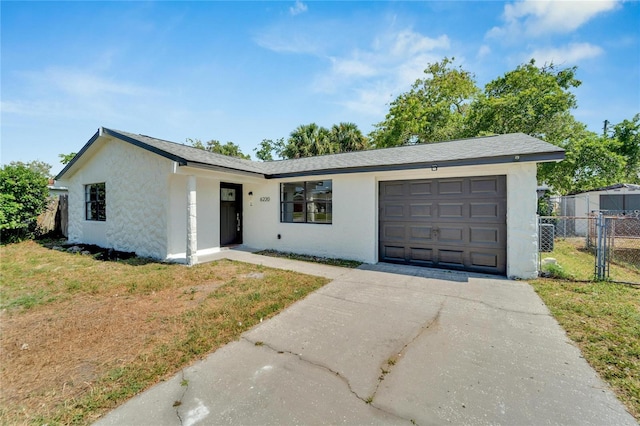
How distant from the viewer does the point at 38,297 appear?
5.11 m

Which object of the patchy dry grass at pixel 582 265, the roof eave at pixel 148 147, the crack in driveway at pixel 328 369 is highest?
the roof eave at pixel 148 147

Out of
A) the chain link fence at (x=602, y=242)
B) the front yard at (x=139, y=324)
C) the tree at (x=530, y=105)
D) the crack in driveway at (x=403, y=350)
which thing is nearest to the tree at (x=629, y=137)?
the tree at (x=530, y=105)

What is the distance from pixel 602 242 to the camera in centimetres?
650

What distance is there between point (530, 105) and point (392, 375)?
19.5 meters

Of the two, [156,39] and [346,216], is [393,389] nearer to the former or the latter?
[346,216]

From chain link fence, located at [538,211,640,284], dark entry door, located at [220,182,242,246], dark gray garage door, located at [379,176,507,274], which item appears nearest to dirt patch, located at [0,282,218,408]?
dark entry door, located at [220,182,242,246]

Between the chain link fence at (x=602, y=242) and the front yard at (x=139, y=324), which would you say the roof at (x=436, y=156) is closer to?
the chain link fence at (x=602, y=242)

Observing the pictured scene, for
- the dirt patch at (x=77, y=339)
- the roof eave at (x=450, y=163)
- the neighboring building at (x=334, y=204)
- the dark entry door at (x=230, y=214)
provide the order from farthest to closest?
the dark entry door at (x=230, y=214)
the neighboring building at (x=334, y=204)
the roof eave at (x=450, y=163)
the dirt patch at (x=77, y=339)

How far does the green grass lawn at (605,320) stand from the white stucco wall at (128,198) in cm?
952

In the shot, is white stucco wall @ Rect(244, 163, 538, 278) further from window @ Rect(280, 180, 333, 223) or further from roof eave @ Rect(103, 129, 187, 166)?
roof eave @ Rect(103, 129, 187, 166)

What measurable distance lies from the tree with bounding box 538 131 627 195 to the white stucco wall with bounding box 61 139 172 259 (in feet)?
64.3

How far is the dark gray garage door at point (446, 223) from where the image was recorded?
652 cm

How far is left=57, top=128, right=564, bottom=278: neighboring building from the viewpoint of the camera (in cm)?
636

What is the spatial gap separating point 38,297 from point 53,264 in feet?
11.9
